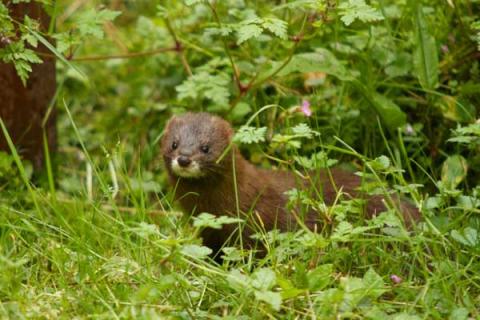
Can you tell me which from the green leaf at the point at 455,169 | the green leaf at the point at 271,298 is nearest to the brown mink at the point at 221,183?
the green leaf at the point at 455,169

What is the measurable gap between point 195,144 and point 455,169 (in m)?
1.54

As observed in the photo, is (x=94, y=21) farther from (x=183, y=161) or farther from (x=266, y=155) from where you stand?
(x=266, y=155)

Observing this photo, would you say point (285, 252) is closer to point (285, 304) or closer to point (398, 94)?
point (285, 304)

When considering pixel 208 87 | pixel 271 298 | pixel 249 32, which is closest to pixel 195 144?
pixel 208 87

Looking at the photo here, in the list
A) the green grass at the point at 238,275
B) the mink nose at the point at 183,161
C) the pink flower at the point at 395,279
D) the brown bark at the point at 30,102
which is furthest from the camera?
the brown bark at the point at 30,102

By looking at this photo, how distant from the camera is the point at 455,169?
17.4ft

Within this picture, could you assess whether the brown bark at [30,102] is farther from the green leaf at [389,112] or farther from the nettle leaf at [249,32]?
the green leaf at [389,112]

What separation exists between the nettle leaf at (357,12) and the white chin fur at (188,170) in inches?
49.1

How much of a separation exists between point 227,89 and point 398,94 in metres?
1.12

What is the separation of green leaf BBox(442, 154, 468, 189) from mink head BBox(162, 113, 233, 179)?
51.2 inches

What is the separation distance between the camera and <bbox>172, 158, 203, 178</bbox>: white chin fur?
512 cm

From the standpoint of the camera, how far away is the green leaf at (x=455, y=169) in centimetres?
523

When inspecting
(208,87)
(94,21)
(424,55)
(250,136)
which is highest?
(94,21)

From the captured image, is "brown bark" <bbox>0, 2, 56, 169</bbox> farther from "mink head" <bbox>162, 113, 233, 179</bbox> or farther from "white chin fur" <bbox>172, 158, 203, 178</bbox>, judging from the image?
"white chin fur" <bbox>172, 158, 203, 178</bbox>
